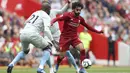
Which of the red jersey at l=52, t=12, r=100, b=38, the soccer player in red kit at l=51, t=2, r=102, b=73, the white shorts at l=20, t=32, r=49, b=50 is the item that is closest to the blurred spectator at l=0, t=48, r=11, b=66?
the soccer player in red kit at l=51, t=2, r=102, b=73

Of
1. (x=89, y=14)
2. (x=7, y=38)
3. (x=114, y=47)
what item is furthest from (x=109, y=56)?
(x=7, y=38)

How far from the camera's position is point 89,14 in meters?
34.5

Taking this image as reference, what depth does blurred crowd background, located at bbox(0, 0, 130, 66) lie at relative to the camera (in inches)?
1138

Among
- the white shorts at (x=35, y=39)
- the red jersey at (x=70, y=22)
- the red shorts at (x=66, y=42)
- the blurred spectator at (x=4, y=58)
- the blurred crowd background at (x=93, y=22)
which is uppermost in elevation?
the blurred crowd background at (x=93, y=22)

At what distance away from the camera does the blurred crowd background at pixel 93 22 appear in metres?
28.9

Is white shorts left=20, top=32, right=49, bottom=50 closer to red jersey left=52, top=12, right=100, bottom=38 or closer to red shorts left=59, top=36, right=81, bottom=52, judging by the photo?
red jersey left=52, top=12, right=100, bottom=38

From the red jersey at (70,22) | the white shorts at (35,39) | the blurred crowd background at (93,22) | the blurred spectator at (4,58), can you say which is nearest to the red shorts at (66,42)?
the red jersey at (70,22)

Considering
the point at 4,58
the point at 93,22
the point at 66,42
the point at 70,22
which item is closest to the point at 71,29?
the point at 70,22

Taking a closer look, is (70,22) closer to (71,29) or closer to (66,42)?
(71,29)

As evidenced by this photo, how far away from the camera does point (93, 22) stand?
33.2 meters

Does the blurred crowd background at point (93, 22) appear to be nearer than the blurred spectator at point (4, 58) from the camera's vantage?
No

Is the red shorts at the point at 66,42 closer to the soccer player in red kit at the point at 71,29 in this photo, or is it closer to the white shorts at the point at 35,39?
the soccer player in red kit at the point at 71,29

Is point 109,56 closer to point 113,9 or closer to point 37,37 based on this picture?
point 113,9

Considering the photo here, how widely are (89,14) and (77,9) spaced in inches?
690
